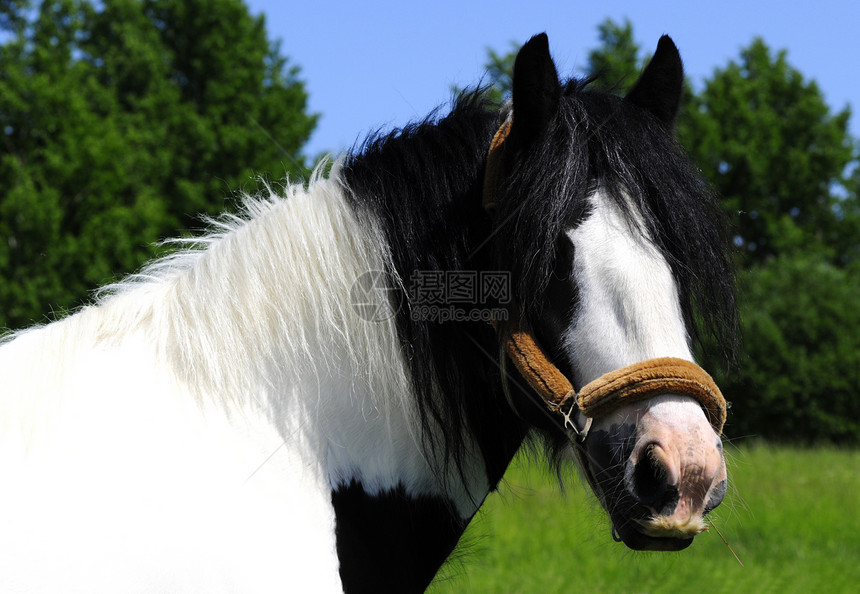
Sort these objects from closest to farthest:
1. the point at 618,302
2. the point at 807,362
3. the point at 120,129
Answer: the point at 618,302 → the point at 807,362 → the point at 120,129

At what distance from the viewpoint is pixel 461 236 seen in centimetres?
198

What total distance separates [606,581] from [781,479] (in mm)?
5258

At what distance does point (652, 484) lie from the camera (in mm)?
1636

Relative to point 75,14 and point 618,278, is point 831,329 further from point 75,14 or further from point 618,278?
point 75,14

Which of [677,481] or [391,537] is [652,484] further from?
[391,537]


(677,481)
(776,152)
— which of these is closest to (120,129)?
(677,481)

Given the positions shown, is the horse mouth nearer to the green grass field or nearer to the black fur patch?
the black fur patch

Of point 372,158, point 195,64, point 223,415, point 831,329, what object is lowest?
point 831,329

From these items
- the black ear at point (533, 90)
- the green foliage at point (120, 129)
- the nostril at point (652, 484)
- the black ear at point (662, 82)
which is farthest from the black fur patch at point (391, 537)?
the green foliage at point (120, 129)

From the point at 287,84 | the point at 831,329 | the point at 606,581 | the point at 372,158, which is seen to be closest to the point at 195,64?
the point at 287,84

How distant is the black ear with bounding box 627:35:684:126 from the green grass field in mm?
2896

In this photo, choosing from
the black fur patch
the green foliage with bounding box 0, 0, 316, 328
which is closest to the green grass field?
the black fur patch

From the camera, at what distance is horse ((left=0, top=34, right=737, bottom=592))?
1646 millimetres

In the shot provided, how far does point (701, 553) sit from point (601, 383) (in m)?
6.22
